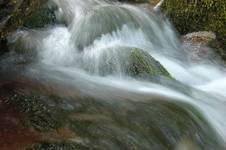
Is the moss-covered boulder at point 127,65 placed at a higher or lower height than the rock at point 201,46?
lower

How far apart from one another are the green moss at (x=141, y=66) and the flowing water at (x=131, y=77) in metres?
0.11

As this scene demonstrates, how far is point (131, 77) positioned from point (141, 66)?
0.27 m

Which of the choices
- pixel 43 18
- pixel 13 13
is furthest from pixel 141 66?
pixel 43 18

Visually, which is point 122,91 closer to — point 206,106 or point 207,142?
point 206,106

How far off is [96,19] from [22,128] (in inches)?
205

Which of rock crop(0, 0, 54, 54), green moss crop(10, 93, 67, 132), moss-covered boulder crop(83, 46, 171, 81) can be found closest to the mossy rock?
moss-covered boulder crop(83, 46, 171, 81)

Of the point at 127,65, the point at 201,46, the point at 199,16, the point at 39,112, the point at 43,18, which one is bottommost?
the point at 39,112

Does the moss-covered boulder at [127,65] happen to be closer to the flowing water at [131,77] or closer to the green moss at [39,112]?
the flowing water at [131,77]

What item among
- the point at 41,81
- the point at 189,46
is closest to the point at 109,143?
the point at 41,81

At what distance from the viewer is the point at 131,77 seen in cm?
797

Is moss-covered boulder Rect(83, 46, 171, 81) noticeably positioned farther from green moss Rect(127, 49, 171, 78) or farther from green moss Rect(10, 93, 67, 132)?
green moss Rect(10, 93, 67, 132)

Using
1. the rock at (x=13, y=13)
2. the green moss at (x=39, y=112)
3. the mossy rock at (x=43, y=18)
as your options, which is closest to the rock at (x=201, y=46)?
the mossy rock at (x=43, y=18)

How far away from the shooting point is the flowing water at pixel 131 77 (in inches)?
A: 230

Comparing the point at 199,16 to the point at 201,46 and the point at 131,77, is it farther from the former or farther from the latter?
the point at 131,77
